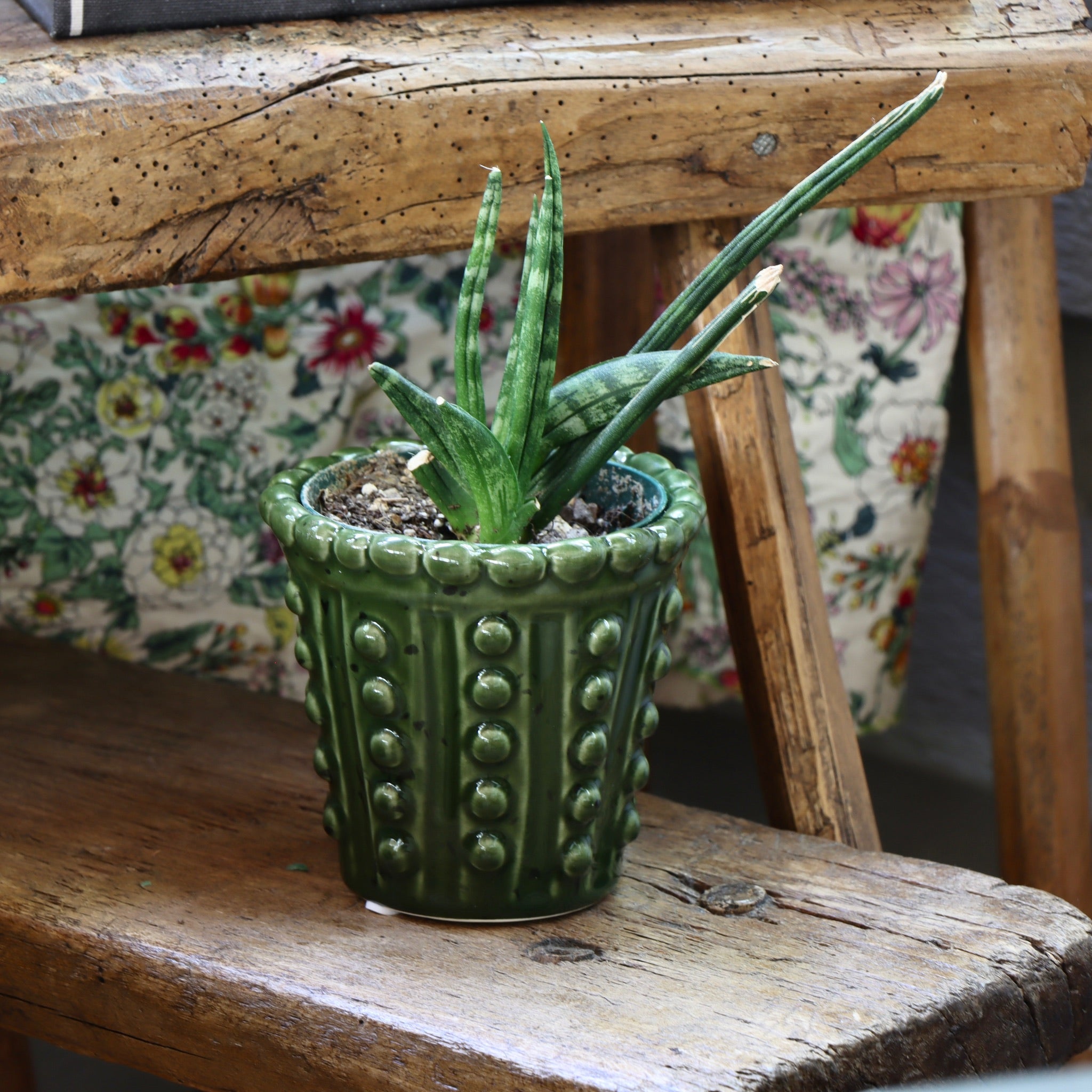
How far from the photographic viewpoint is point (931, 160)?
0.67m

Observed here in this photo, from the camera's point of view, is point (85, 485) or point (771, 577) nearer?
point (771, 577)

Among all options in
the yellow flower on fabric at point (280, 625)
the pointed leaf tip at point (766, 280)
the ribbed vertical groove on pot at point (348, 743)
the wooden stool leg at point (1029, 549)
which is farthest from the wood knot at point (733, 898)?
the yellow flower on fabric at point (280, 625)

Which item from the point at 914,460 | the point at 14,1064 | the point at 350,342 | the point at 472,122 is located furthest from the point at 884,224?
the point at 14,1064

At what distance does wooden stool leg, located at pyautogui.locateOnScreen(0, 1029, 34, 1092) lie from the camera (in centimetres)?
100

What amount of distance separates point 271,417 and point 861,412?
0.48 m

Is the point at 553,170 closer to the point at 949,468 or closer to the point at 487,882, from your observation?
the point at 487,882

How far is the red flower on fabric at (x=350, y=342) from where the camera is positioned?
1.04m

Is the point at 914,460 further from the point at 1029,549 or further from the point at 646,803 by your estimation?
the point at 646,803

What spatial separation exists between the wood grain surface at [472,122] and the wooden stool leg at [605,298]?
0.87 feet

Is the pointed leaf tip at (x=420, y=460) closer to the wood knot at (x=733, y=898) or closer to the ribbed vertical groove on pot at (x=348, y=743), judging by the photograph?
the ribbed vertical groove on pot at (x=348, y=743)

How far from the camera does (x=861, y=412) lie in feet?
3.55

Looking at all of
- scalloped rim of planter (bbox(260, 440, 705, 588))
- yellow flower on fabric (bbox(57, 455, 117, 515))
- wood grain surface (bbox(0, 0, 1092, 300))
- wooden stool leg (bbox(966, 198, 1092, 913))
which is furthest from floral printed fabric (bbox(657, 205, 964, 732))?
scalloped rim of planter (bbox(260, 440, 705, 588))

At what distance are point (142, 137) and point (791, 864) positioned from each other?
44cm

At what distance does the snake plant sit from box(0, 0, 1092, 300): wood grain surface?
82 millimetres
